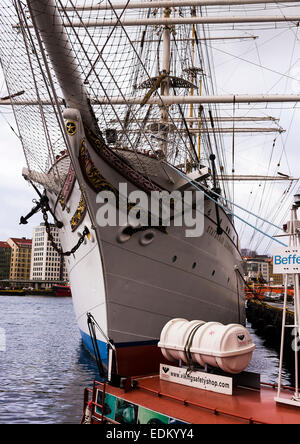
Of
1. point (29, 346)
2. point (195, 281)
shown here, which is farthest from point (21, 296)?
point (195, 281)

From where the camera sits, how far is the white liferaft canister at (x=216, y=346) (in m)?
6.17

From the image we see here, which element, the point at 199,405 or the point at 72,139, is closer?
the point at 199,405

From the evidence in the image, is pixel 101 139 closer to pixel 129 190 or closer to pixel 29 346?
pixel 129 190

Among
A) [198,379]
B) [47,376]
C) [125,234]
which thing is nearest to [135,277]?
[125,234]

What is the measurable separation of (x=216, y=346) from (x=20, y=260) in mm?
122516

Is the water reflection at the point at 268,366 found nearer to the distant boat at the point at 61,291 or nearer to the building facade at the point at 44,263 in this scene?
the distant boat at the point at 61,291

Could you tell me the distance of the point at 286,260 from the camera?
235 inches

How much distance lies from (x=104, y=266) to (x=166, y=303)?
2046 millimetres

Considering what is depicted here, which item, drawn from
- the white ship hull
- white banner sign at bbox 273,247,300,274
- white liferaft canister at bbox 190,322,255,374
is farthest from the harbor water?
white banner sign at bbox 273,247,300,274

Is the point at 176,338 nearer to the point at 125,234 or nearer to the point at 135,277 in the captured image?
the point at 135,277

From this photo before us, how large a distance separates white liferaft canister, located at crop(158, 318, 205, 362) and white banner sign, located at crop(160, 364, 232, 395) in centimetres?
24

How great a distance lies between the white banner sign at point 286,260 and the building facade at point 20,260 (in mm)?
121115
